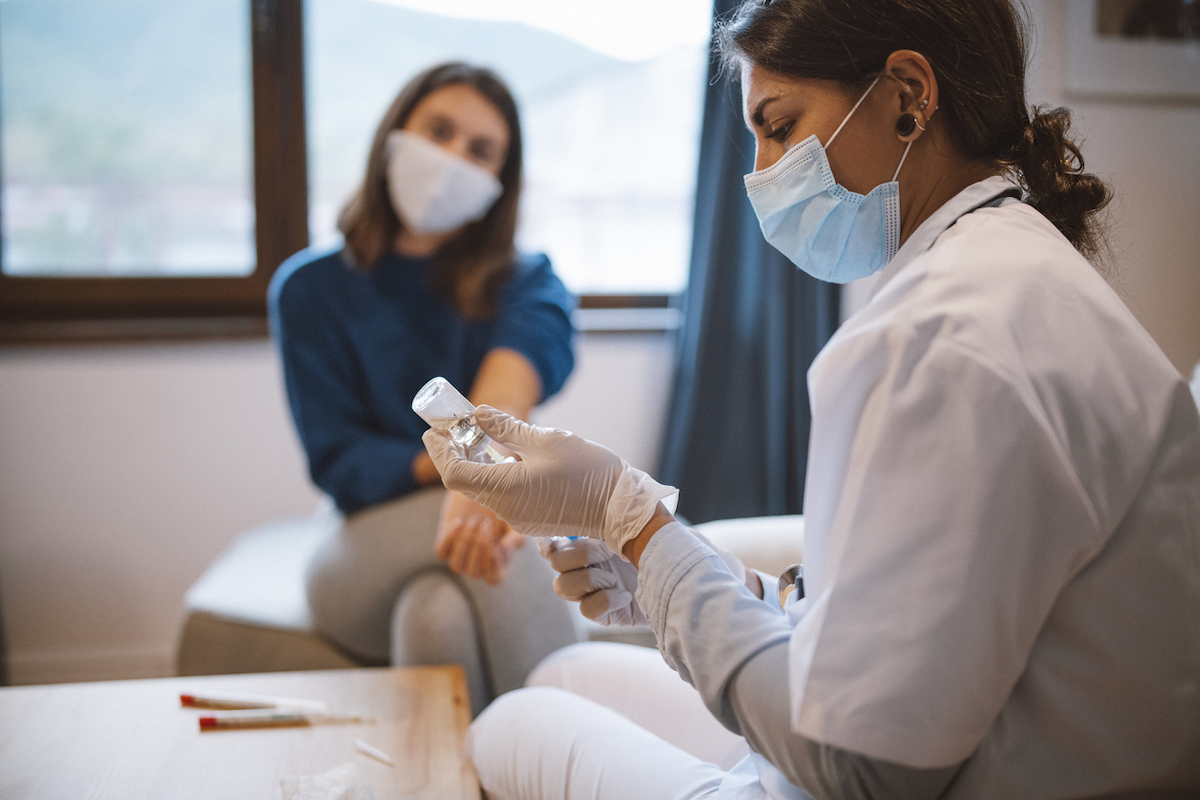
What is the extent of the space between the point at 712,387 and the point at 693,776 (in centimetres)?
159

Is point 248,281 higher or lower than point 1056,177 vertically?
lower

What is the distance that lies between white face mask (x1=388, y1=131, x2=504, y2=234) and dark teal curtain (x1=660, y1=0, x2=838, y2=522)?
2.41 feet

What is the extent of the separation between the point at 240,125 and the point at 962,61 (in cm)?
198

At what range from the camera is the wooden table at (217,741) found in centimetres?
88

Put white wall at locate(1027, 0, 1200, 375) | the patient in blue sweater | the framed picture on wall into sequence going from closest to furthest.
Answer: white wall at locate(1027, 0, 1200, 375) < the patient in blue sweater < the framed picture on wall

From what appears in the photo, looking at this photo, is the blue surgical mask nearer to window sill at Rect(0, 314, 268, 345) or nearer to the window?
the window

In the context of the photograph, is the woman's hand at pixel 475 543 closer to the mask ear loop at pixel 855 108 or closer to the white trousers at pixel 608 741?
the white trousers at pixel 608 741

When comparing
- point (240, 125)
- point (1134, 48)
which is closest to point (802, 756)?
point (1134, 48)

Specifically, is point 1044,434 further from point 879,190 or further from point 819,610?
point 879,190

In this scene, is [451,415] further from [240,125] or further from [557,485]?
[240,125]

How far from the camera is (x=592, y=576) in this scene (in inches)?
35.4

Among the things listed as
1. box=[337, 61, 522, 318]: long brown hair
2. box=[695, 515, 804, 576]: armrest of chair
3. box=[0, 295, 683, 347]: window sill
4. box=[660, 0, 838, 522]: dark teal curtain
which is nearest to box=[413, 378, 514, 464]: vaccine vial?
box=[695, 515, 804, 576]: armrest of chair

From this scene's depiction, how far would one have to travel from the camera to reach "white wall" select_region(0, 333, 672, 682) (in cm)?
213

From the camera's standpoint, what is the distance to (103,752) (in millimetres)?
940
